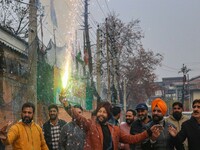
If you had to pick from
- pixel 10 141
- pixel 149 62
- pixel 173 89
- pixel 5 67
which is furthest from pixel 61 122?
pixel 173 89

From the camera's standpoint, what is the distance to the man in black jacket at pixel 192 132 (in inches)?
200

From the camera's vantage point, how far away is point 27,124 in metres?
5.88

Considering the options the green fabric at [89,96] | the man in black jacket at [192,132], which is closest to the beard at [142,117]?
the man in black jacket at [192,132]

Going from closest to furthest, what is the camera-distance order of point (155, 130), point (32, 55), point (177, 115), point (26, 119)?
1. point (155, 130)
2. point (26, 119)
3. point (177, 115)
4. point (32, 55)

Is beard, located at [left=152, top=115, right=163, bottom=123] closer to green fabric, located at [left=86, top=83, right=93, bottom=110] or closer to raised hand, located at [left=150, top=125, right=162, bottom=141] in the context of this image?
raised hand, located at [left=150, top=125, right=162, bottom=141]

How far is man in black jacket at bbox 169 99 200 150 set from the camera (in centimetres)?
508

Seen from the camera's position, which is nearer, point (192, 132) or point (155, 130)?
point (155, 130)

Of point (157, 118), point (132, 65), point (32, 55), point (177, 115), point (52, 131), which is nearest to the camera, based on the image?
point (157, 118)

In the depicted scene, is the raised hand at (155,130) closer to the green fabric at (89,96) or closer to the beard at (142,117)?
the beard at (142,117)

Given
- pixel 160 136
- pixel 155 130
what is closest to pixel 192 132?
pixel 160 136

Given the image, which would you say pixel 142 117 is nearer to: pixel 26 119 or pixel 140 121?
pixel 140 121

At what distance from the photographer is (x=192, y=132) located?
511 cm

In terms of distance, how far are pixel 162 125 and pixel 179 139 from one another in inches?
11.2

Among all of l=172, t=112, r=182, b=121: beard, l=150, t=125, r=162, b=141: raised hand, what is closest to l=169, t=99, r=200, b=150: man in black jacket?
l=150, t=125, r=162, b=141: raised hand
